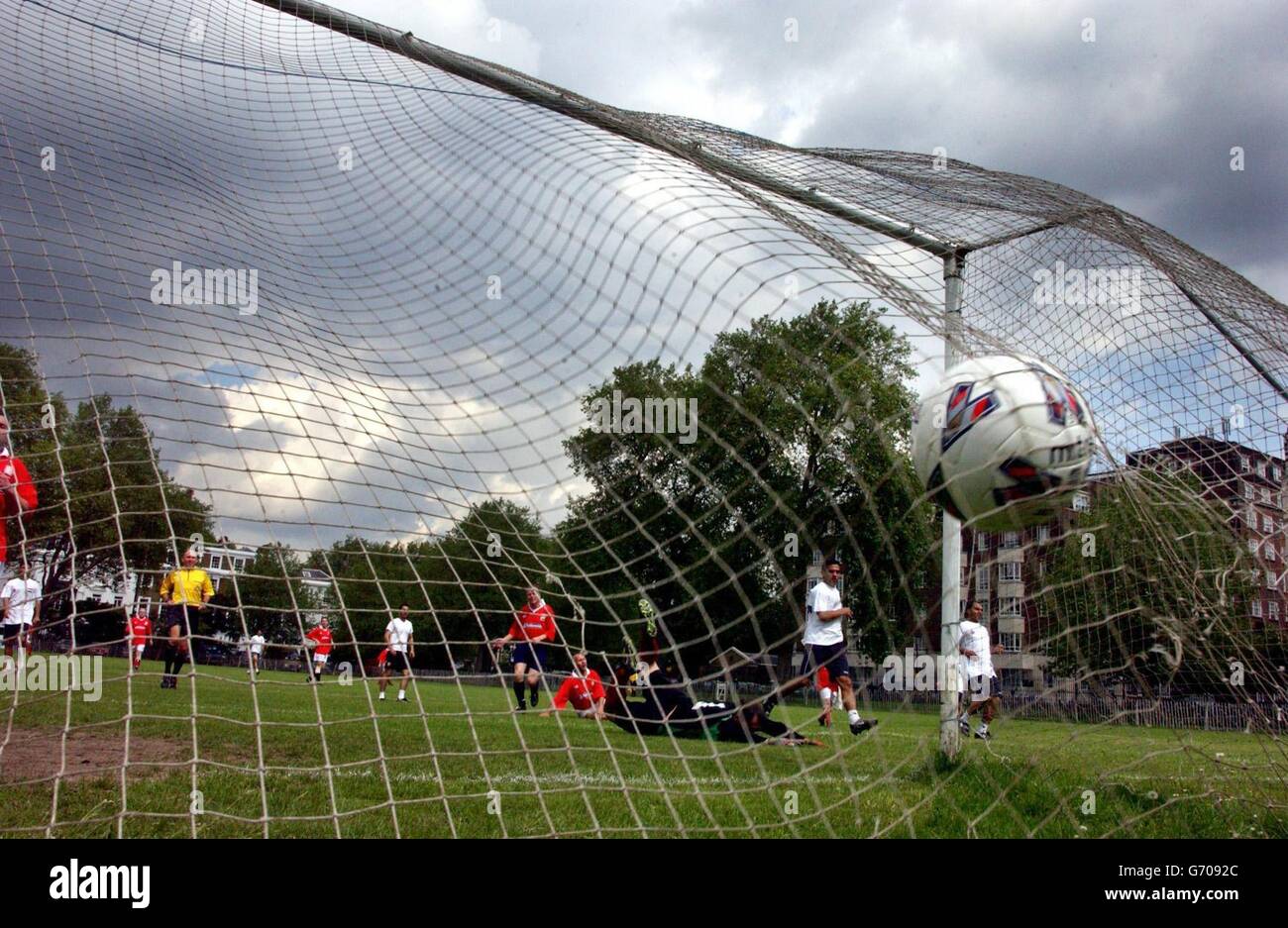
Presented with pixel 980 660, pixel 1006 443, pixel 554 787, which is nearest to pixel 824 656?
A: pixel 980 660

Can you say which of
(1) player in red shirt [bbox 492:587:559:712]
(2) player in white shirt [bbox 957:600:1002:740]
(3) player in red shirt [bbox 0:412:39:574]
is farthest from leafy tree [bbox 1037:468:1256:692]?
(3) player in red shirt [bbox 0:412:39:574]

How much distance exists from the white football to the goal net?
39cm

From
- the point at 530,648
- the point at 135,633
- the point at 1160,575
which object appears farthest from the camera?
the point at 530,648

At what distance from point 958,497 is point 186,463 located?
3542mm

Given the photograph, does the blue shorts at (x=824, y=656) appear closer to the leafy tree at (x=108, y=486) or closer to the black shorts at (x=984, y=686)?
the black shorts at (x=984, y=686)

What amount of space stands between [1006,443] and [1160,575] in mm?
1902

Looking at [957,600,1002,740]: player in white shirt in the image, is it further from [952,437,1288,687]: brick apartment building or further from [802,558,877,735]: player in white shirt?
[952,437,1288,687]: brick apartment building

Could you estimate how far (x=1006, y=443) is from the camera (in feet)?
11.5

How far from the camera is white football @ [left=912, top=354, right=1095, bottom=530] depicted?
137 inches

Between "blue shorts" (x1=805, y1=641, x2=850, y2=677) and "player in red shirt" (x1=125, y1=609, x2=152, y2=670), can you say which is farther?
"blue shorts" (x1=805, y1=641, x2=850, y2=677)

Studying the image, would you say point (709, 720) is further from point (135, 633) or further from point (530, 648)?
point (135, 633)

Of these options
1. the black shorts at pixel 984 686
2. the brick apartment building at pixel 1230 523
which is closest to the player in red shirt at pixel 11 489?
the brick apartment building at pixel 1230 523
